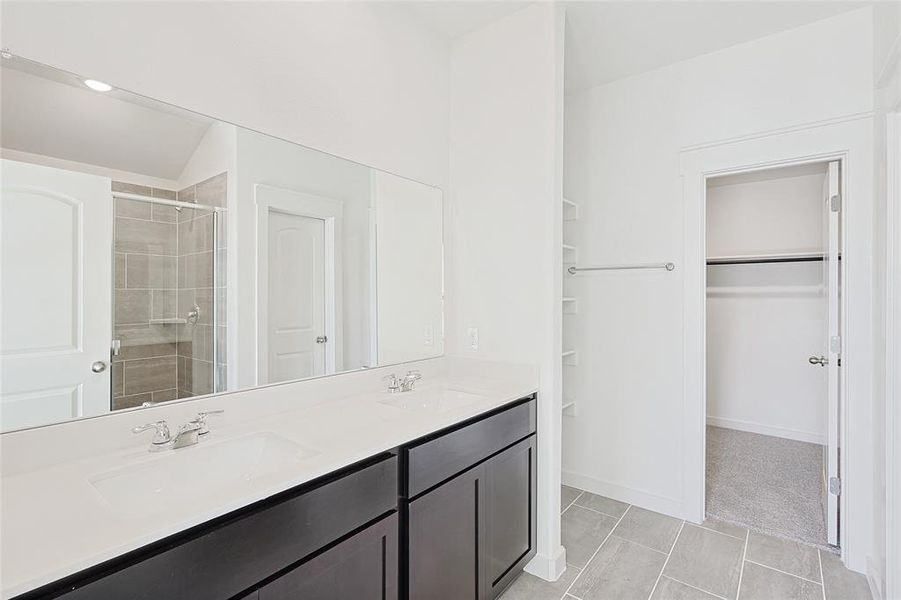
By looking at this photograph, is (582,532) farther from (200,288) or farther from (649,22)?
(649,22)

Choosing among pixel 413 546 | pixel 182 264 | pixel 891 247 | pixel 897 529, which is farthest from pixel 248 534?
pixel 891 247

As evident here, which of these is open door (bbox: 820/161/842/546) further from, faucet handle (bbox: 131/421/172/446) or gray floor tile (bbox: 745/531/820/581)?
faucet handle (bbox: 131/421/172/446)

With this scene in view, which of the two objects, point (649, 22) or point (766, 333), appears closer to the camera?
point (649, 22)

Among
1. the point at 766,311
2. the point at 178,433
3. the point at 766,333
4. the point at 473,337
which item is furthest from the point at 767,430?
the point at 178,433

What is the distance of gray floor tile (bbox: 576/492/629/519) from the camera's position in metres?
2.68

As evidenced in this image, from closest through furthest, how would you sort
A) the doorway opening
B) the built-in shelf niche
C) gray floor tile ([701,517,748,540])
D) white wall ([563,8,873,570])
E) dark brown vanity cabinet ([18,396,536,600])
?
dark brown vanity cabinet ([18,396,536,600]), white wall ([563,8,873,570]), gray floor tile ([701,517,748,540]), the built-in shelf niche, the doorway opening

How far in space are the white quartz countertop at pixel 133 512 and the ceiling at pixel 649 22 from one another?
2012 millimetres

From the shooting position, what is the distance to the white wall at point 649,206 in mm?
2264

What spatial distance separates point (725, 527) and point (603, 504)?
2.21 ft

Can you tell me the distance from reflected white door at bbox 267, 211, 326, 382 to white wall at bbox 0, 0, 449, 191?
36 cm

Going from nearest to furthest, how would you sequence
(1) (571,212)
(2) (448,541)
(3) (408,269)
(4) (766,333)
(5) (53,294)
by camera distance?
1. (5) (53,294)
2. (2) (448,541)
3. (3) (408,269)
4. (1) (571,212)
5. (4) (766,333)

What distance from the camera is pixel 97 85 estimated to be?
1216 mm

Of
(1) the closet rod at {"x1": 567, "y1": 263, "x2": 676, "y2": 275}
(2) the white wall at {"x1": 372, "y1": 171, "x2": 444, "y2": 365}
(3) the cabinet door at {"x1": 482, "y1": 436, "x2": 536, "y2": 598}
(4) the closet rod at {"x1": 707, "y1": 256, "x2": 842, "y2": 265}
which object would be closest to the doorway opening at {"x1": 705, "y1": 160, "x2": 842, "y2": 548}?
(4) the closet rod at {"x1": 707, "y1": 256, "x2": 842, "y2": 265}

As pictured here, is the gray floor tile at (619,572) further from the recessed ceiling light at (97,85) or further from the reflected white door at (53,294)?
the recessed ceiling light at (97,85)
